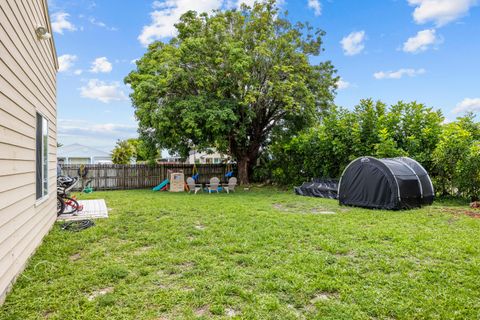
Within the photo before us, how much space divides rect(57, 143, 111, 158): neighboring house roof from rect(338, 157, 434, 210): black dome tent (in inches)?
929

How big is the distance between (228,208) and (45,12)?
5.57m

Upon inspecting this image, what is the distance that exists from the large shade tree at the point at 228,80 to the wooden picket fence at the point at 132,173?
6.67ft

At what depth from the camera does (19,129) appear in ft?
11.6

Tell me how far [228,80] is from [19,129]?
9.69 meters

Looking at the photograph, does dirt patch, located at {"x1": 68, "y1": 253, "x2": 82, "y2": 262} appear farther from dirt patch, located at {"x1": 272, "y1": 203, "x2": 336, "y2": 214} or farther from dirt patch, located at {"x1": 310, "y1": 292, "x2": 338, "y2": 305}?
dirt patch, located at {"x1": 272, "y1": 203, "x2": 336, "y2": 214}

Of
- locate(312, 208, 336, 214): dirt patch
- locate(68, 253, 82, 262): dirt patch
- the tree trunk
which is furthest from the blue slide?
locate(68, 253, 82, 262): dirt patch

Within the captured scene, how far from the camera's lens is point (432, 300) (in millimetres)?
2680

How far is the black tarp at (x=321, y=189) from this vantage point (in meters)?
10.2

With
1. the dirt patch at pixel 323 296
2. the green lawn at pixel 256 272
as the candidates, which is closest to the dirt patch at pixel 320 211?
the green lawn at pixel 256 272

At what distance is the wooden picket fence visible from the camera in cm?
1430

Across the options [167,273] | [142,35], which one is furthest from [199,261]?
[142,35]

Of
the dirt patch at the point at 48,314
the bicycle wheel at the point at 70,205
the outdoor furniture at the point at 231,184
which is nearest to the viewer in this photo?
the dirt patch at the point at 48,314

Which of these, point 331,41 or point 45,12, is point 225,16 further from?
point 45,12

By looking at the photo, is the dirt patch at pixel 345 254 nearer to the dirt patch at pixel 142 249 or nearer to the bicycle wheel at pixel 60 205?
the dirt patch at pixel 142 249
